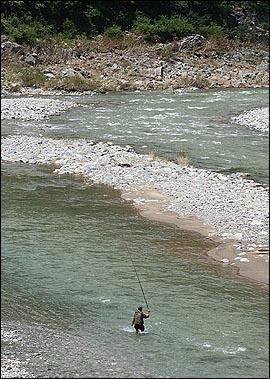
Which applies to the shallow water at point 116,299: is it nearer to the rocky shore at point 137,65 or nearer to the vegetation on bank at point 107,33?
the rocky shore at point 137,65

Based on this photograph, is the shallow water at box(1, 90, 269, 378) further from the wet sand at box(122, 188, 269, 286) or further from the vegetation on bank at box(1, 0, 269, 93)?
the vegetation on bank at box(1, 0, 269, 93)

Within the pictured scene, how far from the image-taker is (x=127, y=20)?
4725cm

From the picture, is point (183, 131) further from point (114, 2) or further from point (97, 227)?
point (114, 2)

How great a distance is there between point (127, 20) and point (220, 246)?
1431 inches

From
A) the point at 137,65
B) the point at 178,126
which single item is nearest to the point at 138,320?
the point at 178,126

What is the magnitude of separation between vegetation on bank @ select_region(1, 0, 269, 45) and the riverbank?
74.3 feet

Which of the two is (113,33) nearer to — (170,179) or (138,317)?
(170,179)

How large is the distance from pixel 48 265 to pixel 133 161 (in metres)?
8.15

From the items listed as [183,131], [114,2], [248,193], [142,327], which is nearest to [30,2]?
[114,2]

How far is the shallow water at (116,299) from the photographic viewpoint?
903 centimetres

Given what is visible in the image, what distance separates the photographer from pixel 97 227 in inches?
586

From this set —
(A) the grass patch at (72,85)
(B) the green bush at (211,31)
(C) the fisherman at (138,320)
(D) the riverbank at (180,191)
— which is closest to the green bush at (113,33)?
(B) the green bush at (211,31)

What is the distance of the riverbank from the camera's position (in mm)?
13334

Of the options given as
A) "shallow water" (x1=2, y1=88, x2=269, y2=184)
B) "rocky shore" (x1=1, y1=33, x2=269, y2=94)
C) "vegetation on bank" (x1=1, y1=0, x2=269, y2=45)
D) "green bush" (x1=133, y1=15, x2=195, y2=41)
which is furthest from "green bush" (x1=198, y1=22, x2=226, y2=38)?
"shallow water" (x1=2, y1=88, x2=269, y2=184)
